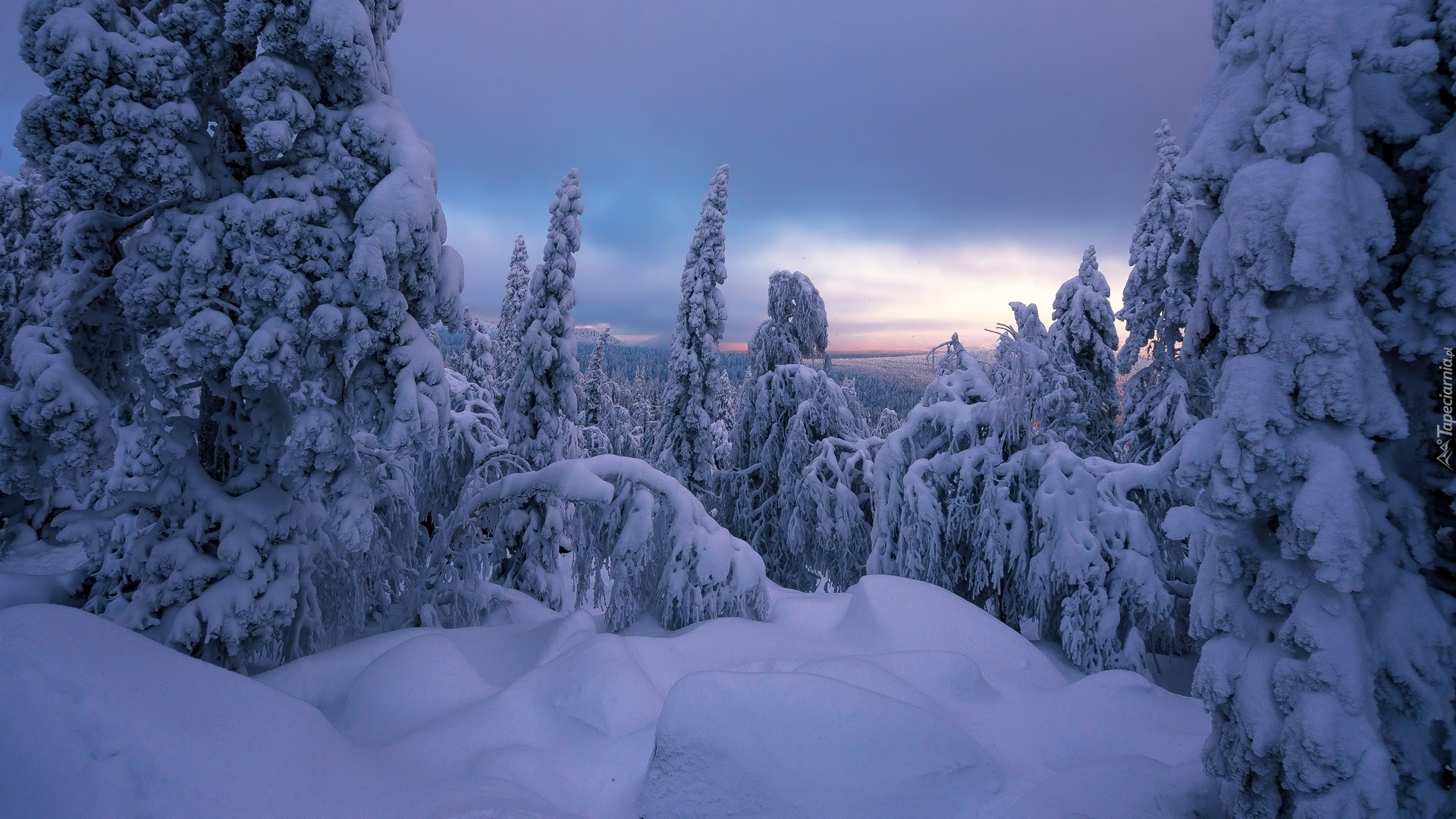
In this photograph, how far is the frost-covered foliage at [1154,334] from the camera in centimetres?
1532

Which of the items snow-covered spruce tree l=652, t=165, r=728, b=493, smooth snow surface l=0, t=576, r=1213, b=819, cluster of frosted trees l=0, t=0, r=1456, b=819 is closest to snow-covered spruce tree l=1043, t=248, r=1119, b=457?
cluster of frosted trees l=0, t=0, r=1456, b=819

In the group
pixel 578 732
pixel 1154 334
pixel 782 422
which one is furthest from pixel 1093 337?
pixel 578 732

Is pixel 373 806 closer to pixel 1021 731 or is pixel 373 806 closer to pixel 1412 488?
pixel 1021 731

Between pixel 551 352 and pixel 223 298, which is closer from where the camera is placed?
pixel 223 298

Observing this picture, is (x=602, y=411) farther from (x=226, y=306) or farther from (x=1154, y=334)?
(x=226, y=306)

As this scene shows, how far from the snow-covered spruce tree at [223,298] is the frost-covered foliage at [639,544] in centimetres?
201

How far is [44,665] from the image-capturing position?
10.6ft

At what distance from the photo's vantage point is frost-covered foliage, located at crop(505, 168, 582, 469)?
1485 centimetres

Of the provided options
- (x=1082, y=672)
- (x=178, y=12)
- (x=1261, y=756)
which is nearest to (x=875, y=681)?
(x=1261, y=756)

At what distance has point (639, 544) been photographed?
7469 mm

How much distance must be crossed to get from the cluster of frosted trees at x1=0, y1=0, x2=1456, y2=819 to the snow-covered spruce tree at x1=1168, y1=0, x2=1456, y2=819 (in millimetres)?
17

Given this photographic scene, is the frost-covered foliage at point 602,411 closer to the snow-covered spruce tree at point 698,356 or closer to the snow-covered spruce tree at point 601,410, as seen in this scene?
the snow-covered spruce tree at point 601,410

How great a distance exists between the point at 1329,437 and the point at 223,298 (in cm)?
842

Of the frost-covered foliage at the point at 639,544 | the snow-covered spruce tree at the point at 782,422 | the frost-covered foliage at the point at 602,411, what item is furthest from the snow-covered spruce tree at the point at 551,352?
the frost-covered foliage at the point at 602,411
